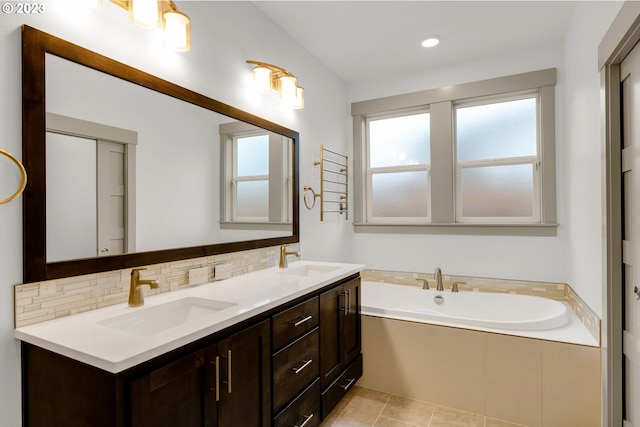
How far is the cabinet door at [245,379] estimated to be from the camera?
4.09ft

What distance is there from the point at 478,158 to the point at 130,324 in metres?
3.01

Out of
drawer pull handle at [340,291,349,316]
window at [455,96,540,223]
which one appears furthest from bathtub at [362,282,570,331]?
Answer: window at [455,96,540,223]

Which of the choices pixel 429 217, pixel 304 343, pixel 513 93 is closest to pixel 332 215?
pixel 429 217

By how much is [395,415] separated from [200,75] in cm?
237

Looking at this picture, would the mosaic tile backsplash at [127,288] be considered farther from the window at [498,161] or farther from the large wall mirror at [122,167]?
the window at [498,161]

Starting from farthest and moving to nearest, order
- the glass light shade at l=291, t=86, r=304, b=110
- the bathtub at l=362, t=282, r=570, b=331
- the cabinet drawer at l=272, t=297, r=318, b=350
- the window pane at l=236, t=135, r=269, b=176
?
the glass light shade at l=291, t=86, r=304, b=110, the bathtub at l=362, t=282, r=570, b=331, the window pane at l=236, t=135, r=269, b=176, the cabinet drawer at l=272, t=297, r=318, b=350

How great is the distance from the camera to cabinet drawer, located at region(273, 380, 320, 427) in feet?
5.22

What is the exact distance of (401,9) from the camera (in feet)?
7.70

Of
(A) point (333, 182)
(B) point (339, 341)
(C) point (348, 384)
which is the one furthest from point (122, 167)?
(A) point (333, 182)

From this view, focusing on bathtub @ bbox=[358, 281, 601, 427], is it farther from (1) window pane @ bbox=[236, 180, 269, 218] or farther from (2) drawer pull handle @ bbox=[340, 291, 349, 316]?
(1) window pane @ bbox=[236, 180, 269, 218]

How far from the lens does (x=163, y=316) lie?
4.82 ft

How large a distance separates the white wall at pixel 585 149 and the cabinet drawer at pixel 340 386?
150 centimetres

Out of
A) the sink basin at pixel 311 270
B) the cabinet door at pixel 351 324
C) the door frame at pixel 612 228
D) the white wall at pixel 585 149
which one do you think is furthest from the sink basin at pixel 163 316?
the white wall at pixel 585 149

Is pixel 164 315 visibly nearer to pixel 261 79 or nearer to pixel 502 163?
pixel 261 79
